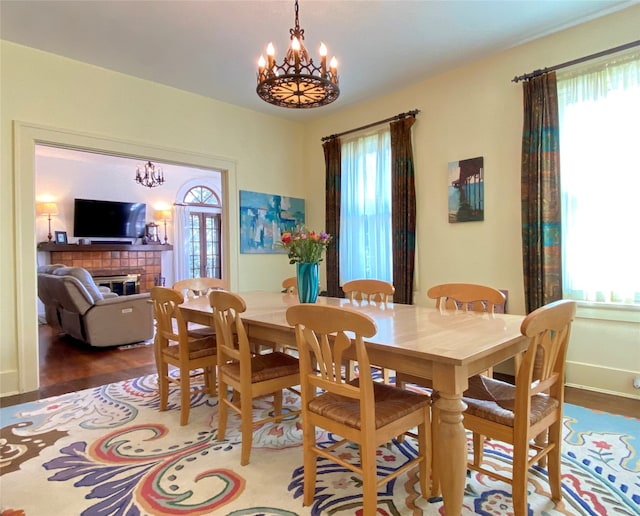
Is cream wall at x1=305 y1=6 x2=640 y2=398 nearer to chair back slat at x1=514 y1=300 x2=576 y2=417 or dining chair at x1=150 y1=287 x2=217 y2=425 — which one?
chair back slat at x1=514 y1=300 x2=576 y2=417

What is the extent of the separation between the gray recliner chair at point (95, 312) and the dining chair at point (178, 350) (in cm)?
229

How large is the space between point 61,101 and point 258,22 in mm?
1945

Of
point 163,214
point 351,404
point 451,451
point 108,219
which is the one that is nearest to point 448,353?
point 451,451

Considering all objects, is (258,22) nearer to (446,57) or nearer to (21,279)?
(446,57)

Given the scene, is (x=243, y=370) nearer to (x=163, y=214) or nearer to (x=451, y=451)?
(x=451, y=451)

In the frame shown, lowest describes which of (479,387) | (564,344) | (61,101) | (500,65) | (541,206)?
(479,387)

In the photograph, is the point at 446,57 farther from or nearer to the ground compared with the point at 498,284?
farther from the ground

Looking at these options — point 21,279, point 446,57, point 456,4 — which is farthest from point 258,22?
point 21,279

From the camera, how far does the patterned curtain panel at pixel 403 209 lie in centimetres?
417

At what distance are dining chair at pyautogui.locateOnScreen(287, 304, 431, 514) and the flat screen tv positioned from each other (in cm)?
735

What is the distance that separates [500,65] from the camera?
11.7 feet

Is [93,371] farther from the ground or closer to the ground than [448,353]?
closer to the ground

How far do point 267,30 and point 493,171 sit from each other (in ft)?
7.64

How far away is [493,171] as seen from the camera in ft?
11.9
